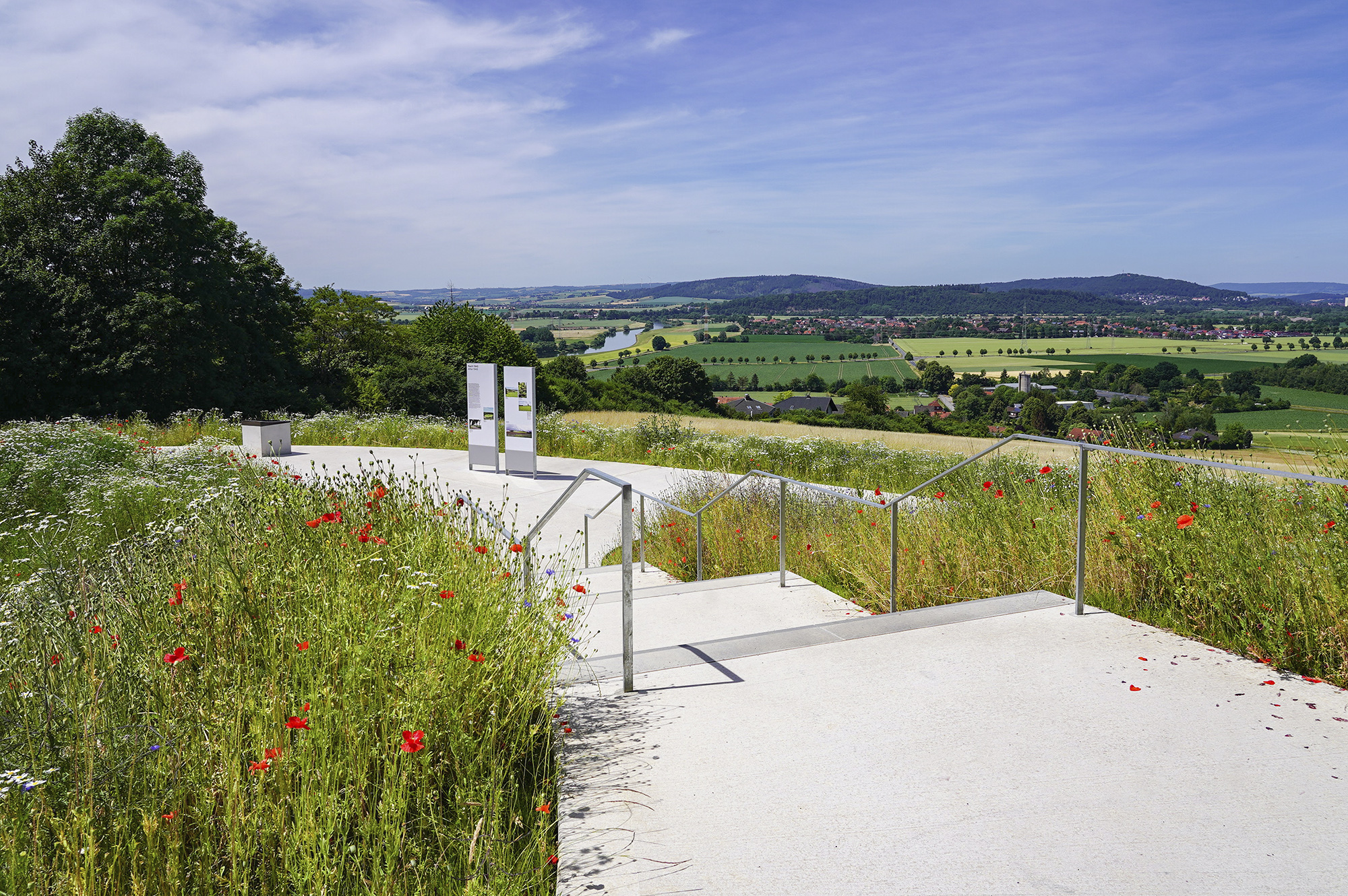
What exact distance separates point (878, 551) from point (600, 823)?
3.98 m

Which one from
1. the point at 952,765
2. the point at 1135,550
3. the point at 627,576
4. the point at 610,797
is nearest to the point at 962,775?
the point at 952,765

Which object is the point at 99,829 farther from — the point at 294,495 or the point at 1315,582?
the point at 1315,582

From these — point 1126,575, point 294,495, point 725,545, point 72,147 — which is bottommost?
point 725,545

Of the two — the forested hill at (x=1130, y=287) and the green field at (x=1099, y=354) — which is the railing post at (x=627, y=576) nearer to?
the green field at (x=1099, y=354)

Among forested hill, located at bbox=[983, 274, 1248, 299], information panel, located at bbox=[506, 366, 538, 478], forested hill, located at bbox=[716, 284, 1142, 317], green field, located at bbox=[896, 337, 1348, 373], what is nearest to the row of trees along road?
information panel, located at bbox=[506, 366, 538, 478]

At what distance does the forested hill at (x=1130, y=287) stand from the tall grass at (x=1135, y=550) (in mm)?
119827

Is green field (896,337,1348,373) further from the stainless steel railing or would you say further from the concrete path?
the concrete path

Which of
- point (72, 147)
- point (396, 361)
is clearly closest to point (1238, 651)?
point (72, 147)

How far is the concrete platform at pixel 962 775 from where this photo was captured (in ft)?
8.34

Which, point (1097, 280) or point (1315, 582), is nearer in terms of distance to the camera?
point (1315, 582)

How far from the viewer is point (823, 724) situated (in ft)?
11.7

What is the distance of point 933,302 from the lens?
396ft

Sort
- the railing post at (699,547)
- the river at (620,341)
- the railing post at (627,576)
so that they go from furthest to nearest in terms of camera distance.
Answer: the river at (620,341)
the railing post at (699,547)
the railing post at (627,576)

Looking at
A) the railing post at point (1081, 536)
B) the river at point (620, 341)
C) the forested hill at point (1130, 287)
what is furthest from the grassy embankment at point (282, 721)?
the forested hill at point (1130, 287)
